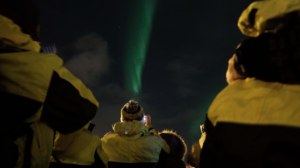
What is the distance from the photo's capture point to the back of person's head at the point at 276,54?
0.99m

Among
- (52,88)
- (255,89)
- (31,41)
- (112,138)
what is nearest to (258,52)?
(255,89)

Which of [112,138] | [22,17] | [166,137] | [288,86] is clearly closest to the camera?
[288,86]

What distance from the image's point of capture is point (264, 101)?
3.49ft

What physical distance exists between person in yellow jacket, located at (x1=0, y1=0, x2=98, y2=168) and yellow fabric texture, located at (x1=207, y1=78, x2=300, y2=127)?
Answer: 3.03ft

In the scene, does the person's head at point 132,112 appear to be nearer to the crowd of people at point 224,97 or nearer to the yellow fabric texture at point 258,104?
the crowd of people at point 224,97

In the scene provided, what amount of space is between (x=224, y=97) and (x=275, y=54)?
348mm

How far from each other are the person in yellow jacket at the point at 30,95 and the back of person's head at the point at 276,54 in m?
1.10

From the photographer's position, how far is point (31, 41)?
58.8 inches

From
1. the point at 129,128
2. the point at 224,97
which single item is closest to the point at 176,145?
the point at 129,128

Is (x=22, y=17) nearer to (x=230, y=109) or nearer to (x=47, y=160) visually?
(x=47, y=160)

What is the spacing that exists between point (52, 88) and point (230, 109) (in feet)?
3.56

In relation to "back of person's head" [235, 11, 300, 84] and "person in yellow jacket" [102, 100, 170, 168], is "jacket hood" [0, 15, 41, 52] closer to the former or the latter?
"back of person's head" [235, 11, 300, 84]

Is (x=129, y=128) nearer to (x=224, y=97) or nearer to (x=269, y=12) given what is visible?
(x=224, y=97)

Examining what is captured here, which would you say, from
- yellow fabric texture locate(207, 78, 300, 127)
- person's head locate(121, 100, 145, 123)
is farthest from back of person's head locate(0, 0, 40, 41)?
person's head locate(121, 100, 145, 123)
